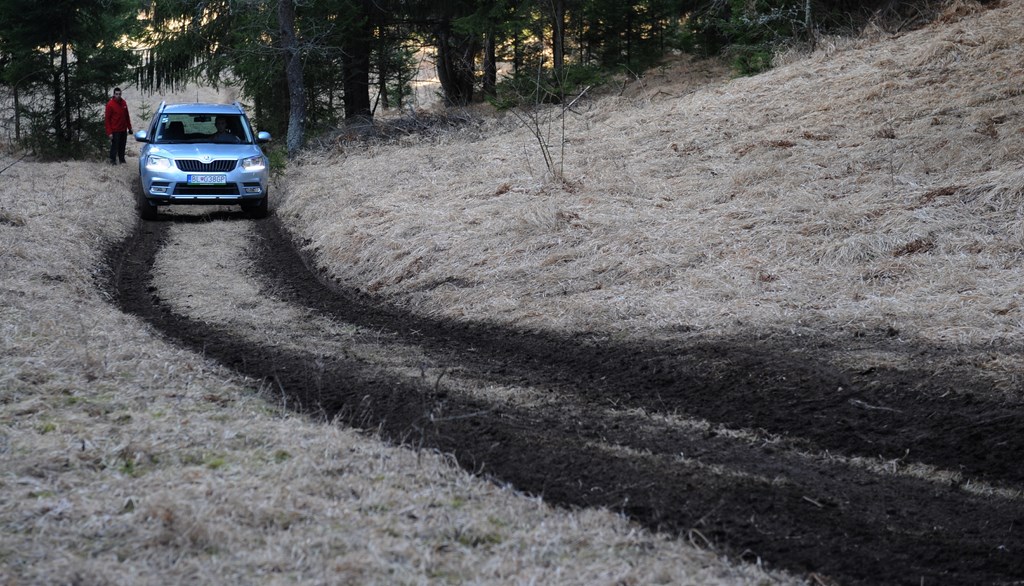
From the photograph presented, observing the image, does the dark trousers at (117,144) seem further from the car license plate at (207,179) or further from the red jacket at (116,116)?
the car license plate at (207,179)

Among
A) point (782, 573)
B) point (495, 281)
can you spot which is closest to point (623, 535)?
point (782, 573)

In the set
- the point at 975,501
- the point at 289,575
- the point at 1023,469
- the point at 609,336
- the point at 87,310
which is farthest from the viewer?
the point at 87,310

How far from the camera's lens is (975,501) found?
14.0ft

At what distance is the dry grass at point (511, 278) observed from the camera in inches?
137

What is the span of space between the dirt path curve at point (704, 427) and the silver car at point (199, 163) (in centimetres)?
668

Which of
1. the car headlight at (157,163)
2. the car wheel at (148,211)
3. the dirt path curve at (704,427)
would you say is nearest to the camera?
the dirt path curve at (704,427)

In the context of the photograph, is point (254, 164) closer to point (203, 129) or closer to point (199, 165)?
point (199, 165)

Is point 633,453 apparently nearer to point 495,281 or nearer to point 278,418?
point 278,418

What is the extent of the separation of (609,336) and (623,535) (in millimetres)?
3759

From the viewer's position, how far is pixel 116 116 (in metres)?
21.8

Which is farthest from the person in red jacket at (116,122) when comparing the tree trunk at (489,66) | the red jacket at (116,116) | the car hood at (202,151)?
the tree trunk at (489,66)

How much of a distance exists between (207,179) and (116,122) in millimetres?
8838

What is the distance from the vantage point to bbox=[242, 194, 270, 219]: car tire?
15.5m

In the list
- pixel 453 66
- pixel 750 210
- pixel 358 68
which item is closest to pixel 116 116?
pixel 358 68
